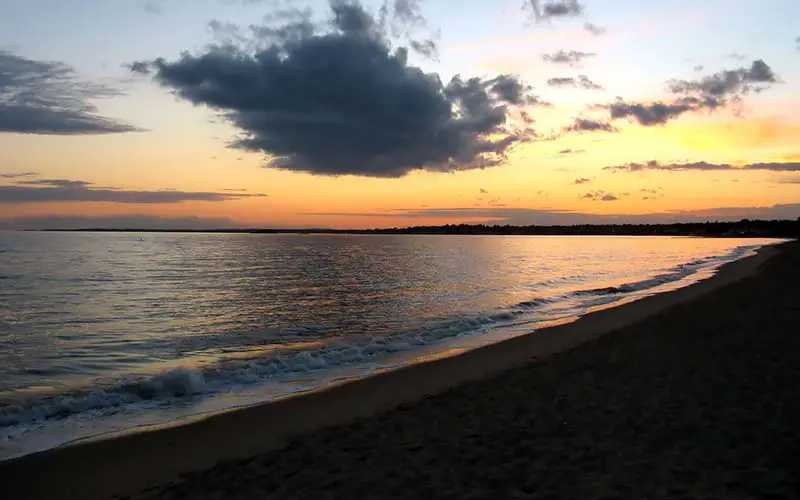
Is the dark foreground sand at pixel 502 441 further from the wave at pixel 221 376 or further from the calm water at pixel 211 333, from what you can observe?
the wave at pixel 221 376

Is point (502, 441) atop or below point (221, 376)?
atop

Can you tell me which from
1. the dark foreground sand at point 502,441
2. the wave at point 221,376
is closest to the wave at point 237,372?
the wave at point 221,376

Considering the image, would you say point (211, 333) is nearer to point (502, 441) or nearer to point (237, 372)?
point (237, 372)

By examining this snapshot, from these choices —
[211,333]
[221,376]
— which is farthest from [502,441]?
[211,333]

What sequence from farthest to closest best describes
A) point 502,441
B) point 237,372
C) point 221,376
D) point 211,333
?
point 211,333, point 237,372, point 221,376, point 502,441

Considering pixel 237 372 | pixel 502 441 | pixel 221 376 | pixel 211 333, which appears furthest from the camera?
pixel 211 333

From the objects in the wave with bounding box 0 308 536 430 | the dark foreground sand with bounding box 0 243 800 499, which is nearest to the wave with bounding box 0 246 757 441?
the wave with bounding box 0 308 536 430

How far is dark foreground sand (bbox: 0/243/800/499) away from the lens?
6035mm

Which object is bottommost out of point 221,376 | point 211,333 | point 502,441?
point 211,333

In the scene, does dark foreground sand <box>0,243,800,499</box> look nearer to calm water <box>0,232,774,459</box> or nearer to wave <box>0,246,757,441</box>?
calm water <box>0,232,774,459</box>

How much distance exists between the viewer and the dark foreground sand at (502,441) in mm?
6035

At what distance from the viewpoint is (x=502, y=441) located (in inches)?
292

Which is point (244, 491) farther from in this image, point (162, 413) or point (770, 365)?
point (770, 365)

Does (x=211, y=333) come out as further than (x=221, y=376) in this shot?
Yes
